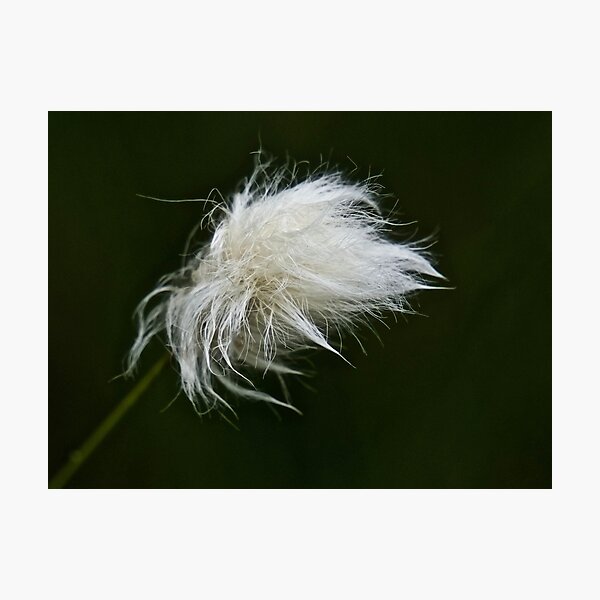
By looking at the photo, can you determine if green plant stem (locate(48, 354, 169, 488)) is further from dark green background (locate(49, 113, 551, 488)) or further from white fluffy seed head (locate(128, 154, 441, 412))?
dark green background (locate(49, 113, 551, 488))

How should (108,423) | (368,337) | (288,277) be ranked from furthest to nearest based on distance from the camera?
(368,337), (108,423), (288,277)

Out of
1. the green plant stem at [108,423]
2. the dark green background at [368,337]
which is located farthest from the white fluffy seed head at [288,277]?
the dark green background at [368,337]

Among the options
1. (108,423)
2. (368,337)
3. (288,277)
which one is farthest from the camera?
(368,337)

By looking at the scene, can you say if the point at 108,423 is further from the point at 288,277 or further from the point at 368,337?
the point at 368,337

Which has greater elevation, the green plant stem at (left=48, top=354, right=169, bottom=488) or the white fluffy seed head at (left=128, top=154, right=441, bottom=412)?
the white fluffy seed head at (left=128, top=154, right=441, bottom=412)

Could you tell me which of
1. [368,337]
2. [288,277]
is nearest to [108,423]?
[288,277]

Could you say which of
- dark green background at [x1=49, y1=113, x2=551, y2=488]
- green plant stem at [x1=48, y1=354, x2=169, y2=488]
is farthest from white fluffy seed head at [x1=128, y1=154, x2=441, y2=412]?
dark green background at [x1=49, y1=113, x2=551, y2=488]

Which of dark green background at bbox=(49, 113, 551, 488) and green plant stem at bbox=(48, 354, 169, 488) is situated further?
dark green background at bbox=(49, 113, 551, 488)

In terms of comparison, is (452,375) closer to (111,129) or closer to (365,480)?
(365,480)
